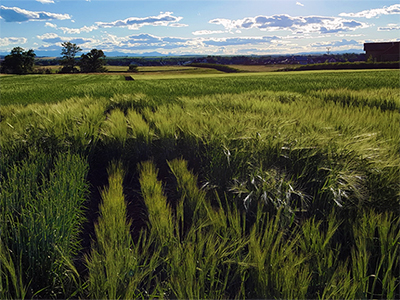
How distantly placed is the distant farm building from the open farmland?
52.4m

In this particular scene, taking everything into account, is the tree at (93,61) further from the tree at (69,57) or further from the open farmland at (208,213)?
the open farmland at (208,213)

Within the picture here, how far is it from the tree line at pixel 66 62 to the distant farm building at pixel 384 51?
53.7m

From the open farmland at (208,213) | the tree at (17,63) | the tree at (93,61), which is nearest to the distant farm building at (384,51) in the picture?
the open farmland at (208,213)

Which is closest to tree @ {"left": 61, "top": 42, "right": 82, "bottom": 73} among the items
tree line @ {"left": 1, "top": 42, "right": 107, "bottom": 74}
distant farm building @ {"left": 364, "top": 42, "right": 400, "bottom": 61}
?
tree line @ {"left": 1, "top": 42, "right": 107, "bottom": 74}

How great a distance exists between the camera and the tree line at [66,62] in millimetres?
50719

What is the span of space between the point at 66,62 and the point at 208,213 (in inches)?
2772

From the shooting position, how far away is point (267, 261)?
1.31 meters

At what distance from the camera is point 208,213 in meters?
1.72

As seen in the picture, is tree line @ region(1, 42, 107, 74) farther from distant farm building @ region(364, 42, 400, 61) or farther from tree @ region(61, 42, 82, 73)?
distant farm building @ region(364, 42, 400, 61)

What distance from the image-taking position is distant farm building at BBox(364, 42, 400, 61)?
43844mm

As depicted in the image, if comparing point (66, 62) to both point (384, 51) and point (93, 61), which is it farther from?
point (384, 51)

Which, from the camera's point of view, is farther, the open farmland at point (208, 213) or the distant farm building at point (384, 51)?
the distant farm building at point (384, 51)

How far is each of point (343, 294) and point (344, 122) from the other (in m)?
2.31

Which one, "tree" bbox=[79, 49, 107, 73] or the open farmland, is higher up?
"tree" bbox=[79, 49, 107, 73]
